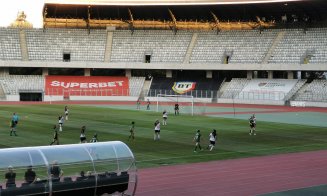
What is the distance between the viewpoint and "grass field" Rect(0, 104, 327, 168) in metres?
29.9

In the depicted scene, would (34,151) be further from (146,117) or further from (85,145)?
(146,117)

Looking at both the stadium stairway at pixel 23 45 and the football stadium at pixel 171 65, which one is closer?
the football stadium at pixel 171 65

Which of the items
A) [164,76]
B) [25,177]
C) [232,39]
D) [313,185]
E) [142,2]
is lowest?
[313,185]

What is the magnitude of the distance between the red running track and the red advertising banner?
6087 cm

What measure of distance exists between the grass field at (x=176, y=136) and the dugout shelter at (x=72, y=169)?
8.82 metres

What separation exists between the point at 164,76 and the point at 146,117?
41145 millimetres

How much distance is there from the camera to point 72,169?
51.2ft

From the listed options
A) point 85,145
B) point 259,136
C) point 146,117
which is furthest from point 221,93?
point 85,145

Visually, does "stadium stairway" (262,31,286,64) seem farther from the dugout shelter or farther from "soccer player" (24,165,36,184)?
"soccer player" (24,165,36,184)

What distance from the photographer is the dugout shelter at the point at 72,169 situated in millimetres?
14602

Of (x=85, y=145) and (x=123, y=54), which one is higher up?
(x=123, y=54)

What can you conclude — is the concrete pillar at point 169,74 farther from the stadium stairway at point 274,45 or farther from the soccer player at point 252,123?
the soccer player at point 252,123

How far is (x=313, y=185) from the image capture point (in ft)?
71.0

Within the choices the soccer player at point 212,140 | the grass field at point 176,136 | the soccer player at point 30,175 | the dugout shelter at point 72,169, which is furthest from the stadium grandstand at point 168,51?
the soccer player at point 30,175
